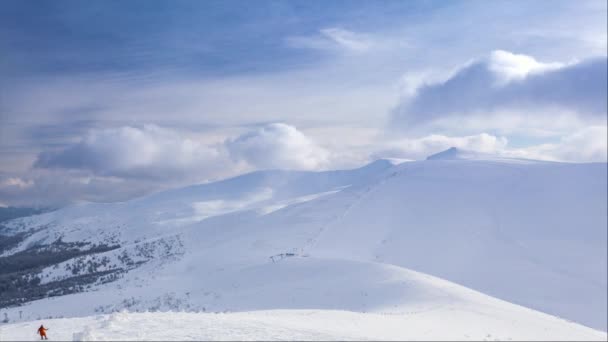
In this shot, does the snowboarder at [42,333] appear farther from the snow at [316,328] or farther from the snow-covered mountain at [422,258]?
the snow-covered mountain at [422,258]

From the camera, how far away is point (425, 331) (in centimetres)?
2081

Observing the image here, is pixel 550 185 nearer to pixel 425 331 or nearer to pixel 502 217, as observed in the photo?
pixel 502 217

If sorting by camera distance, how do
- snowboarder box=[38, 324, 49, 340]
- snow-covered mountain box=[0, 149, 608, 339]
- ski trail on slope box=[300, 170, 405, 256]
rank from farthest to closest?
ski trail on slope box=[300, 170, 405, 256] → snow-covered mountain box=[0, 149, 608, 339] → snowboarder box=[38, 324, 49, 340]

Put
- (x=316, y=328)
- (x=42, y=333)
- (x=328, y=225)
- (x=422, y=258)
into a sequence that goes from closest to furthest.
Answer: (x=42, y=333), (x=316, y=328), (x=422, y=258), (x=328, y=225)

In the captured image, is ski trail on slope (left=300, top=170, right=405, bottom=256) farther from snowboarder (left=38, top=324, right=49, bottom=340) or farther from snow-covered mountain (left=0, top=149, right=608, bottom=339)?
snowboarder (left=38, top=324, right=49, bottom=340)

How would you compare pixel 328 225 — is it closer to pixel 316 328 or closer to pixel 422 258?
pixel 422 258

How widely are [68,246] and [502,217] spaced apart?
180620 mm

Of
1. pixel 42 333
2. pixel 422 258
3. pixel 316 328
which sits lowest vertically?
pixel 422 258

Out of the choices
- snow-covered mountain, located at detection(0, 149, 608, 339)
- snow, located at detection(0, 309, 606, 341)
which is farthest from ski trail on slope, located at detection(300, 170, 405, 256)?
snow, located at detection(0, 309, 606, 341)

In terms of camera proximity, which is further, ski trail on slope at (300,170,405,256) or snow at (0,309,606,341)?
ski trail on slope at (300,170,405,256)

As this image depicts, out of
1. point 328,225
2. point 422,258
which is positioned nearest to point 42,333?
point 422,258

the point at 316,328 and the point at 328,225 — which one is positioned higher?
the point at 328,225

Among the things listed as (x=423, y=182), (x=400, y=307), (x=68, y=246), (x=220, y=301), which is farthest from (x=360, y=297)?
(x=68, y=246)

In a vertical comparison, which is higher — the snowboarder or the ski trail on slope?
the ski trail on slope
